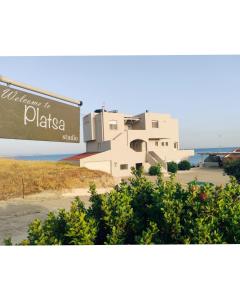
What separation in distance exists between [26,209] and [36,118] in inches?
339

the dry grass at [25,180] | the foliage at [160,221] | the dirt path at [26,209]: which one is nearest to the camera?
the foliage at [160,221]

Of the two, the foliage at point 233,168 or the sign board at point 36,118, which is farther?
the foliage at point 233,168

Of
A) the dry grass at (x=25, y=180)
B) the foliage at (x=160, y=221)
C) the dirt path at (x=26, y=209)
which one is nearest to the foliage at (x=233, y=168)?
the dirt path at (x=26, y=209)

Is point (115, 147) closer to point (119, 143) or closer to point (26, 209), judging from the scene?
point (119, 143)

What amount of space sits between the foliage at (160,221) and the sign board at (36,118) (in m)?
1.15

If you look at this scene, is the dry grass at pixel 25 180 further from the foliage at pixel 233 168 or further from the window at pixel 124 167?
the foliage at pixel 233 168

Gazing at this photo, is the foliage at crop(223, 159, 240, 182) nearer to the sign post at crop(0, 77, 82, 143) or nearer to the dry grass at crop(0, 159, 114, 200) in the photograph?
the dry grass at crop(0, 159, 114, 200)

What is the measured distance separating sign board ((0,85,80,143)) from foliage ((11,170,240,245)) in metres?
1.15

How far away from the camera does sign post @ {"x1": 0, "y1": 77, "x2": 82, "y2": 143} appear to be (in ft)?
7.79

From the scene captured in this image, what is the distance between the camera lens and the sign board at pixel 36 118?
7.80 ft
